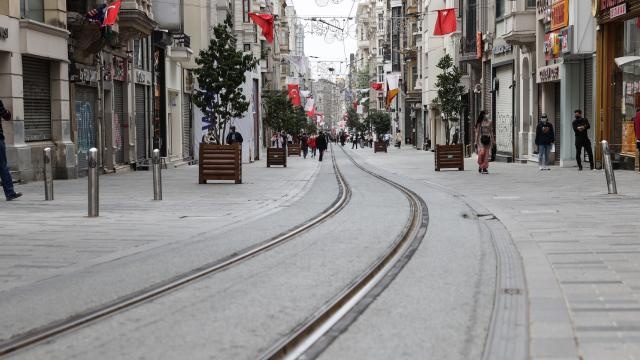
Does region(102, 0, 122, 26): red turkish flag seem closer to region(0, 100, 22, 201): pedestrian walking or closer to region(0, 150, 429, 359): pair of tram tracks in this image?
region(0, 100, 22, 201): pedestrian walking

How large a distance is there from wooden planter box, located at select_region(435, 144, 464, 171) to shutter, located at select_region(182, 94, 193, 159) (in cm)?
1625

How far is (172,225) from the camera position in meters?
12.7

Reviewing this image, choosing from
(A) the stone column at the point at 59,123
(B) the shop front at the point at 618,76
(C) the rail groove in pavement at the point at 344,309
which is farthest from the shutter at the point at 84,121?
(C) the rail groove in pavement at the point at 344,309

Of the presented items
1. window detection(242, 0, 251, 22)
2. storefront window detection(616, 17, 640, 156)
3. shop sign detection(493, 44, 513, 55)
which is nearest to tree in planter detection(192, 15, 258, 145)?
storefront window detection(616, 17, 640, 156)

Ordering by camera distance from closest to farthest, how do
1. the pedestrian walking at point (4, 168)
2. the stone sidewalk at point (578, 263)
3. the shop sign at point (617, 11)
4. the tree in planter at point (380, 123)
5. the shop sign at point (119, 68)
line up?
the stone sidewalk at point (578, 263) < the pedestrian walking at point (4, 168) < the shop sign at point (617, 11) < the shop sign at point (119, 68) < the tree in planter at point (380, 123)

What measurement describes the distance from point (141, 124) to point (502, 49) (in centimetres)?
1550

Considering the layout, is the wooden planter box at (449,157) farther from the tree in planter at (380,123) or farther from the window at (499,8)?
the tree in planter at (380,123)

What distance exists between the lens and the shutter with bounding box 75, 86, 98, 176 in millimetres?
27792

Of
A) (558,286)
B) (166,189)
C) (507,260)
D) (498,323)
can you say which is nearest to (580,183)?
(166,189)

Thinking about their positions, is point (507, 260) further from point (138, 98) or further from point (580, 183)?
point (138, 98)

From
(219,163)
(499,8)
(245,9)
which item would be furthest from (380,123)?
(219,163)

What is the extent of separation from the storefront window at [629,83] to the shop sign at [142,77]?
16.9m

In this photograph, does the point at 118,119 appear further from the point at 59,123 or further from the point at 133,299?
the point at 133,299

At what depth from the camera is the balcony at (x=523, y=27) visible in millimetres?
35656
